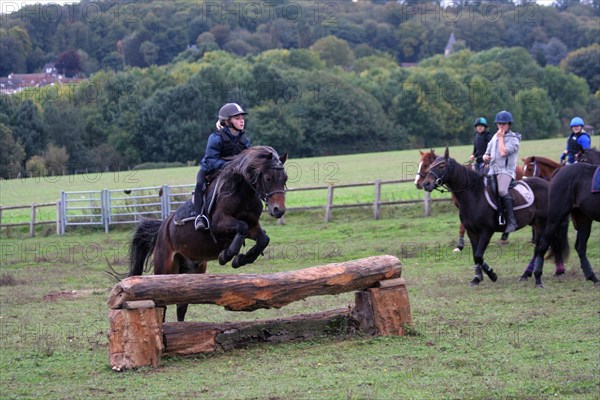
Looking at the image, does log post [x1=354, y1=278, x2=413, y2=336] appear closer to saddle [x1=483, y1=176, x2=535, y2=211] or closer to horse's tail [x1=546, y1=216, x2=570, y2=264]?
saddle [x1=483, y1=176, x2=535, y2=211]

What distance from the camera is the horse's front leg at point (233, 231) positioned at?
9226 millimetres

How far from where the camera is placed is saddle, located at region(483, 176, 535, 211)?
47.6 feet

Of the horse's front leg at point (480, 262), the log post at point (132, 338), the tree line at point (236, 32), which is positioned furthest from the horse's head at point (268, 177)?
the tree line at point (236, 32)

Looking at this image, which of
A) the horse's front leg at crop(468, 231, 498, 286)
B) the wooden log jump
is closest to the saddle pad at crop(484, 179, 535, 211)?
the horse's front leg at crop(468, 231, 498, 286)

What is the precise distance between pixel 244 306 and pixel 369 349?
4.68ft

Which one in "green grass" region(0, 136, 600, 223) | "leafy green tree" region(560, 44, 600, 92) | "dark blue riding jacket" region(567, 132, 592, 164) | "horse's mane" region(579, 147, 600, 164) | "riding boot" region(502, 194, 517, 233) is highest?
"leafy green tree" region(560, 44, 600, 92)

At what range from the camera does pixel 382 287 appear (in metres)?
9.35

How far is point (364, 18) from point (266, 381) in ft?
531

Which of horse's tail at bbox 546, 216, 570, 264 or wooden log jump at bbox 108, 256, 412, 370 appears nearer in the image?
wooden log jump at bbox 108, 256, 412, 370

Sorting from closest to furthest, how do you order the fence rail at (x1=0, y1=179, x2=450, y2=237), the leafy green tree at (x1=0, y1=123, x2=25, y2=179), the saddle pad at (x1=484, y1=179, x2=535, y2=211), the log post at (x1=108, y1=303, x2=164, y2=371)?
the log post at (x1=108, y1=303, x2=164, y2=371) < the saddle pad at (x1=484, y1=179, x2=535, y2=211) < the fence rail at (x1=0, y1=179, x2=450, y2=237) < the leafy green tree at (x1=0, y1=123, x2=25, y2=179)

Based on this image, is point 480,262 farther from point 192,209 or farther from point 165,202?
point 165,202

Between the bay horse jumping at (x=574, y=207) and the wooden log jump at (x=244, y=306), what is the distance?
5.18 metres

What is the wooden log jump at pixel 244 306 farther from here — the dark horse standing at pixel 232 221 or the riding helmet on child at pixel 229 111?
the riding helmet on child at pixel 229 111

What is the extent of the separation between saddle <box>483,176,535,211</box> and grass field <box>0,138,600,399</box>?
→ 4.58 ft
